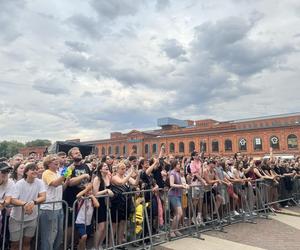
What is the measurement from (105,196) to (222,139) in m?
59.2

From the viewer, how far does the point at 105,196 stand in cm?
552

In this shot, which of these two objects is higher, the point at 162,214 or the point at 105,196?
the point at 105,196

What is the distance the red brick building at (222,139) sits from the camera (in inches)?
2129

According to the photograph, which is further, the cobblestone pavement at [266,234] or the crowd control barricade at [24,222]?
the cobblestone pavement at [266,234]

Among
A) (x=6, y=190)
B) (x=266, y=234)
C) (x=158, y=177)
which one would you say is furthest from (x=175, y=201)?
(x=6, y=190)

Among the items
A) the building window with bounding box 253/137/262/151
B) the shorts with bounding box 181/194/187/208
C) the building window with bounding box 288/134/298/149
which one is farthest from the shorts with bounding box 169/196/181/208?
the building window with bounding box 253/137/262/151

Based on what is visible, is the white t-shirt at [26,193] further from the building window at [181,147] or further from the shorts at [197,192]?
the building window at [181,147]

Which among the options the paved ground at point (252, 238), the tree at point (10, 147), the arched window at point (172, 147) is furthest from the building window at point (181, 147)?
the tree at point (10, 147)

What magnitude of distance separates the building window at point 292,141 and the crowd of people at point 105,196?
49.0m

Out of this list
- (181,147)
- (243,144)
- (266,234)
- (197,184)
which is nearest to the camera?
(266,234)

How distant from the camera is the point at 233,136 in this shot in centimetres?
6059

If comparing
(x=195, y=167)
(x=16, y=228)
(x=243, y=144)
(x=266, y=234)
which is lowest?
(x=266, y=234)

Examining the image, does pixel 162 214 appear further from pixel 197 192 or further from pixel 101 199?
pixel 101 199

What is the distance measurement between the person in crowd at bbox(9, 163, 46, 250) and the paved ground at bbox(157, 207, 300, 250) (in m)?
3.11
